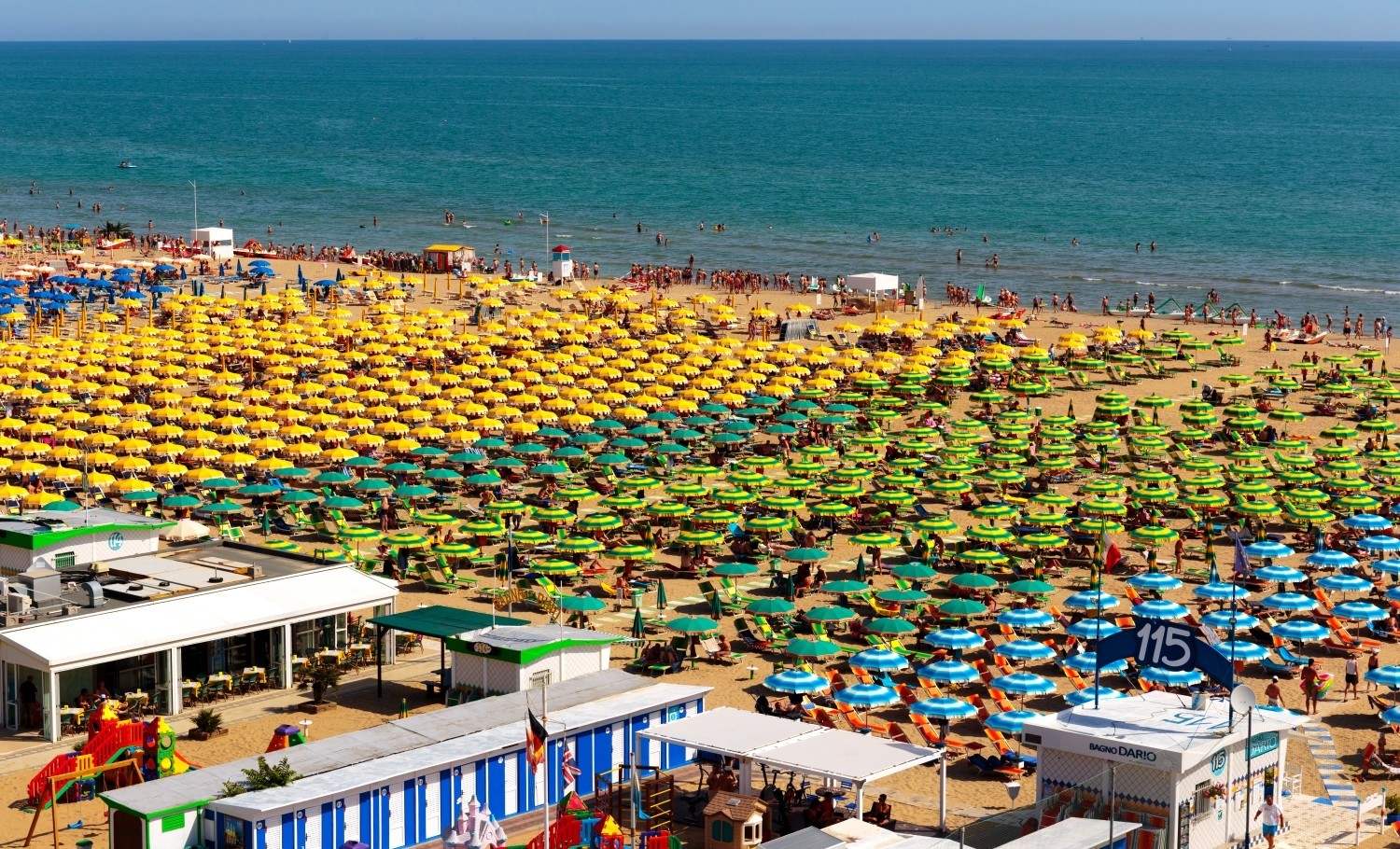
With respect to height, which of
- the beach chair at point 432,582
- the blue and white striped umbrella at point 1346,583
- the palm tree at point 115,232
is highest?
the palm tree at point 115,232

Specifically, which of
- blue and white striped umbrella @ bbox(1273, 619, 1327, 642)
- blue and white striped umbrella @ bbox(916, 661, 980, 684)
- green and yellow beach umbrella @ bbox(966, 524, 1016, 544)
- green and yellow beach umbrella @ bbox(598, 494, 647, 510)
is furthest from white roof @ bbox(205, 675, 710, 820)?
green and yellow beach umbrella @ bbox(598, 494, 647, 510)

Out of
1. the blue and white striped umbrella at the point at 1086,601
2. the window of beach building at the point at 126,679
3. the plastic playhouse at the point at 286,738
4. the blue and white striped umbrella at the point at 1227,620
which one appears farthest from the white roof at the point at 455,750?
the blue and white striped umbrella at the point at 1227,620

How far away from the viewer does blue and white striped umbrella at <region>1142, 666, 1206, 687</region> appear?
28562 millimetres

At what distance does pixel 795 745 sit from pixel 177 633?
10246 millimetres

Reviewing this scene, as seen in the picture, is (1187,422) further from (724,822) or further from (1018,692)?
(724,822)

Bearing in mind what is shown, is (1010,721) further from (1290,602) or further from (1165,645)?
(1290,602)

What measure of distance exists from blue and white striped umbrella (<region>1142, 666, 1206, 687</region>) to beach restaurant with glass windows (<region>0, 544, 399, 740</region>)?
40.6 ft

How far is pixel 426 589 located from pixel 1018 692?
480 inches

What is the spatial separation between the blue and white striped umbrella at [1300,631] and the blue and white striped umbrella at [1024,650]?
4.37 metres

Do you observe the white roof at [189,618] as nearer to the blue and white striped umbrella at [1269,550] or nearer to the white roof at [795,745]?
the white roof at [795,745]

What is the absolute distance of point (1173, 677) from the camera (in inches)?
1128

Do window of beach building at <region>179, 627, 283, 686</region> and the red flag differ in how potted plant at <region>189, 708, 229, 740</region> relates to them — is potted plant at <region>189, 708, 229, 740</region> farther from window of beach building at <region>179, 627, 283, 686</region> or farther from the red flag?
the red flag

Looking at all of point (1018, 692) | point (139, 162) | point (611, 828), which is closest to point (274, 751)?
point (611, 828)

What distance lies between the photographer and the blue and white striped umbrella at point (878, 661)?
96.1ft
